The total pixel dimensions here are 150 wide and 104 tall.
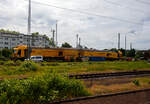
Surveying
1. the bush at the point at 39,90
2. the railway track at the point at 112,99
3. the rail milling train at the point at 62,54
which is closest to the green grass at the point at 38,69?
the bush at the point at 39,90

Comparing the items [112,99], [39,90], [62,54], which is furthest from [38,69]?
[62,54]

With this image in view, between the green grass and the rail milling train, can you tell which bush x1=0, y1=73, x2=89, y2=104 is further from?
the rail milling train

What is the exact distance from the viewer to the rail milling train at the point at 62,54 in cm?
3494

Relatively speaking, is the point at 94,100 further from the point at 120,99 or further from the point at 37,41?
the point at 37,41

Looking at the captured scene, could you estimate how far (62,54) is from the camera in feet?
126

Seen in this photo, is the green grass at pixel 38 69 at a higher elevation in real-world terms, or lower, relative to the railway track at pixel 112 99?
higher

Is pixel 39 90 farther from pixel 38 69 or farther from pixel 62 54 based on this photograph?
pixel 62 54

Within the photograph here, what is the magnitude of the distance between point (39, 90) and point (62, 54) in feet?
100

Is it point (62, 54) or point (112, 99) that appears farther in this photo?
point (62, 54)

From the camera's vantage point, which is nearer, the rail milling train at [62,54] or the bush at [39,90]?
the bush at [39,90]

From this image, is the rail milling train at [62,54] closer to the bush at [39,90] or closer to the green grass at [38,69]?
the green grass at [38,69]

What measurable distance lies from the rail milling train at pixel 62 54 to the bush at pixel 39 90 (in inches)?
969

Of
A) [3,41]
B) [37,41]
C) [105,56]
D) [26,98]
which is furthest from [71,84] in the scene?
[37,41]

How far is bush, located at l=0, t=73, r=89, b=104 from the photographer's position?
7.08 m
